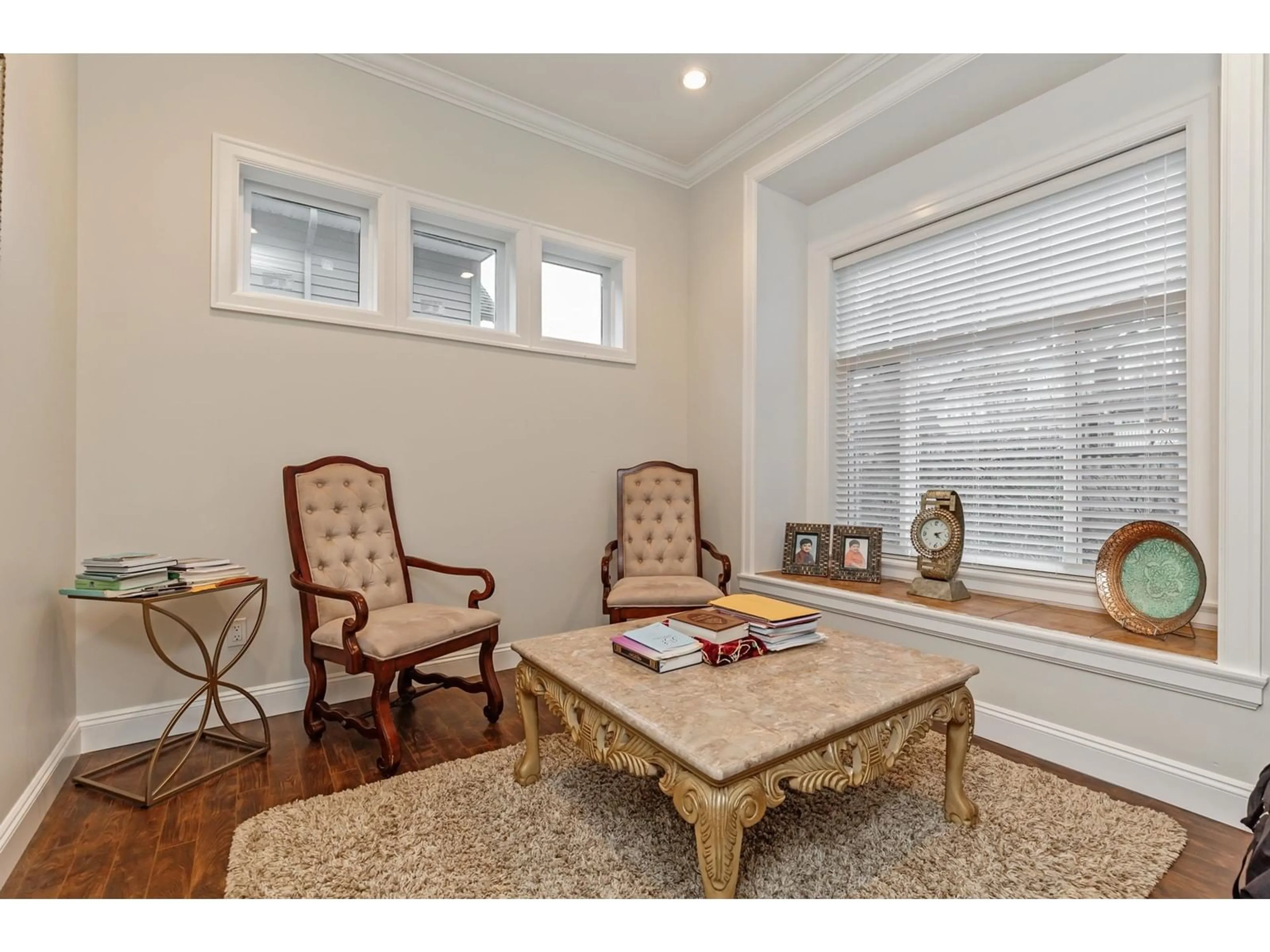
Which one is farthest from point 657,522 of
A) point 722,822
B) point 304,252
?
point 722,822

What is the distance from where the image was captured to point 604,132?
3562 mm

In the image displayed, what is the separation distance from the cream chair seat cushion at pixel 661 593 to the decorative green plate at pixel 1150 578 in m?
1.62

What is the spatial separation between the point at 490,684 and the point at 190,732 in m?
1.21

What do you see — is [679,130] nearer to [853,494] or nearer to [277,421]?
[853,494]

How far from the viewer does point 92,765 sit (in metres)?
2.17

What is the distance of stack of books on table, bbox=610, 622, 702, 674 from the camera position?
170cm

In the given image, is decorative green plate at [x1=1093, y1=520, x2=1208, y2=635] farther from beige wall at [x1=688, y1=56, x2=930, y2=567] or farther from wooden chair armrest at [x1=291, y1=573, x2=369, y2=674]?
wooden chair armrest at [x1=291, y1=573, x2=369, y2=674]

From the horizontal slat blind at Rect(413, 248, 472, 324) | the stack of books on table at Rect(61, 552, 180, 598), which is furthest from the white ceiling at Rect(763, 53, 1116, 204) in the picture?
the stack of books on table at Rect(61, 552, 180, 598)

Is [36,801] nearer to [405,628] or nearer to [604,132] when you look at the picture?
[405,628]

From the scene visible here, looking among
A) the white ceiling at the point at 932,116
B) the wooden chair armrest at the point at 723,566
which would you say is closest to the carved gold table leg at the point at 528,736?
the wooden chair armrest at the point at 723,566

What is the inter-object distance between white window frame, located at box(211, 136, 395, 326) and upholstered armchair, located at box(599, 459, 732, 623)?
1.63 m

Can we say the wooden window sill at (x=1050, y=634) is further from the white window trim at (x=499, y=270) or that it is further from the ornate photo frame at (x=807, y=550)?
the white window trim at (x=499, y=270)
